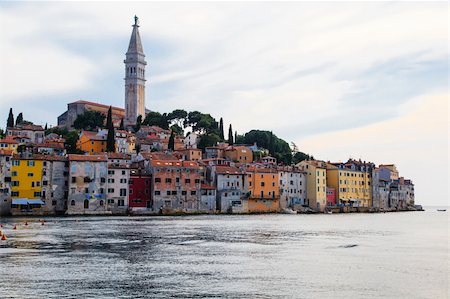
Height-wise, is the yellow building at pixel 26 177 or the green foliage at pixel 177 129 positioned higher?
the green foliage at pixel 177 129

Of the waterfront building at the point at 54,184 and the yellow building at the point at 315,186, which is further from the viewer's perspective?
the yellow building at the point at 315,186

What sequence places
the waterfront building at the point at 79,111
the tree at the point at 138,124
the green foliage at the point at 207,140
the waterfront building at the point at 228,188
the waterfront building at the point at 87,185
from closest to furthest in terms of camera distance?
the waterfront building at the point at 87,185, the waterfront building at the point at 228,188, the green foliage at the point at 207,140, the tree at the point at 138,124, the waterfront building at the point at 79,111

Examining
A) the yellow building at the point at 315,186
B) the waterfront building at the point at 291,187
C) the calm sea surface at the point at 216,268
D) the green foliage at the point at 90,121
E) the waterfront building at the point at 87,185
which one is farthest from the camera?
the green foliage at the point at 90,121

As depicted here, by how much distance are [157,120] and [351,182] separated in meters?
40.3

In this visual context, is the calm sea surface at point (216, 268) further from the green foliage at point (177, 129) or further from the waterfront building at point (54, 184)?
the green foliage at point (177, 129)

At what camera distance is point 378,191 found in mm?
112875

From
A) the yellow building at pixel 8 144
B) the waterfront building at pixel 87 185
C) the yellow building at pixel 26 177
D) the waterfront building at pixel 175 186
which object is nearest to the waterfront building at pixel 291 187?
the waterfront building at pixel 175 186

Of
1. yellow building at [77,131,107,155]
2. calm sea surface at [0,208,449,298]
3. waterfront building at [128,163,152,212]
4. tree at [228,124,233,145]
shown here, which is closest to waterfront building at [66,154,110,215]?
waterfront building at [128,163,152,212]

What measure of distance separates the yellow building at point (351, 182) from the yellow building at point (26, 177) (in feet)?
170

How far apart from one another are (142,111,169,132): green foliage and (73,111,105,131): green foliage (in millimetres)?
10896

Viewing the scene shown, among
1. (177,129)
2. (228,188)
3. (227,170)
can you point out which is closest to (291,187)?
(227,170)

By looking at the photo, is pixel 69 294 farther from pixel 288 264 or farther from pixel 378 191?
pixel 378 191

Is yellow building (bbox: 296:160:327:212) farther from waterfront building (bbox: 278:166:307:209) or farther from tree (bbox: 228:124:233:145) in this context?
tree (bbox: 228:124:233:145)

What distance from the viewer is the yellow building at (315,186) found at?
3794 inches
